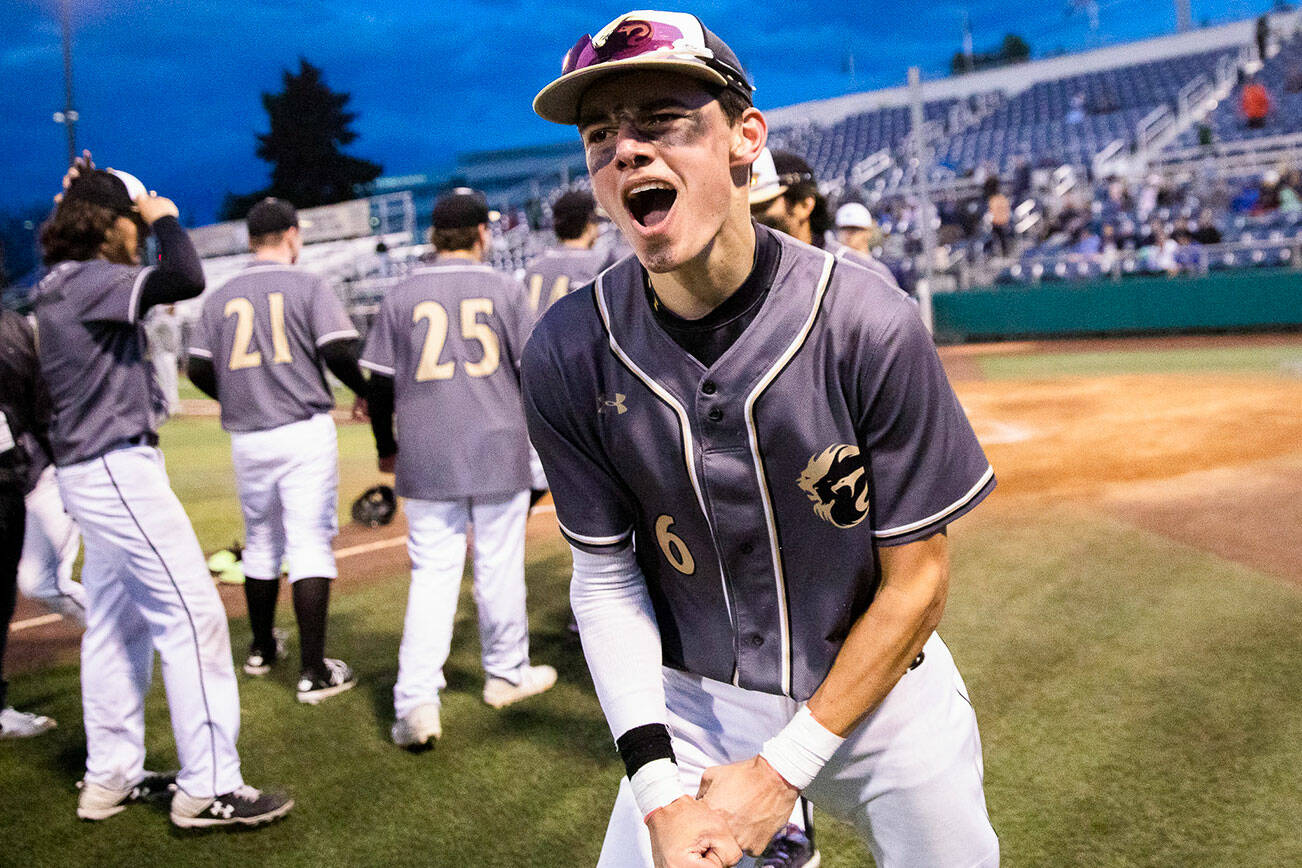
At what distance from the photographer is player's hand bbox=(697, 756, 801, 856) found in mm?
1761

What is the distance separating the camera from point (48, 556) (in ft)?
18.2

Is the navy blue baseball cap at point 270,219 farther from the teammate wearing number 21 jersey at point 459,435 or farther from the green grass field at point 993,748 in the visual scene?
the green grass field at point 993,748

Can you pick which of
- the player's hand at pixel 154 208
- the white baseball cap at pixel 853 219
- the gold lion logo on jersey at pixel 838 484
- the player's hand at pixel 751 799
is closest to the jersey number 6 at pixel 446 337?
the player's hand at pixel 154 208

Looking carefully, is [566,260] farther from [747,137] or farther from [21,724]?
[747,137]

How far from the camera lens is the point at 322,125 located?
6384 cm

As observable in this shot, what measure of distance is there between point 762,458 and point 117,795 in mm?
3350

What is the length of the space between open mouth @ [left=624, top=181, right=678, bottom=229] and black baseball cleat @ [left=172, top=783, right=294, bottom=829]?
117 inches

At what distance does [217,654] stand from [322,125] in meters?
65.2

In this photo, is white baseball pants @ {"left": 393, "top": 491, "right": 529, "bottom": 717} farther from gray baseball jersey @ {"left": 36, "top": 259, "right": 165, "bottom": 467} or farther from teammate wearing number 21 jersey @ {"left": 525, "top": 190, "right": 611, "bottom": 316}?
teammate wearing number 21 jersey @ {"left": 525, "top": 190, "right": 611, "bottom": 316}

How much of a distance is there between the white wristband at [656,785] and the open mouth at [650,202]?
2.99 feet

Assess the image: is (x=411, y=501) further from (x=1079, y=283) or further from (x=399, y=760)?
(x=1079, y=283)

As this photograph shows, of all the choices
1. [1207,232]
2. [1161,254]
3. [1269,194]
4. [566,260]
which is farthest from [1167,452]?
[1269,194]

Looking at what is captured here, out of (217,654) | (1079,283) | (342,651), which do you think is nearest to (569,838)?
(217,654)

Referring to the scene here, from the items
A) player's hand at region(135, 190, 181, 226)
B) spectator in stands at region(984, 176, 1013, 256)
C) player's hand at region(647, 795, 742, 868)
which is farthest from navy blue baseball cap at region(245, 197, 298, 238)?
spectator in stands at region(984, 176, 1013, 256)
